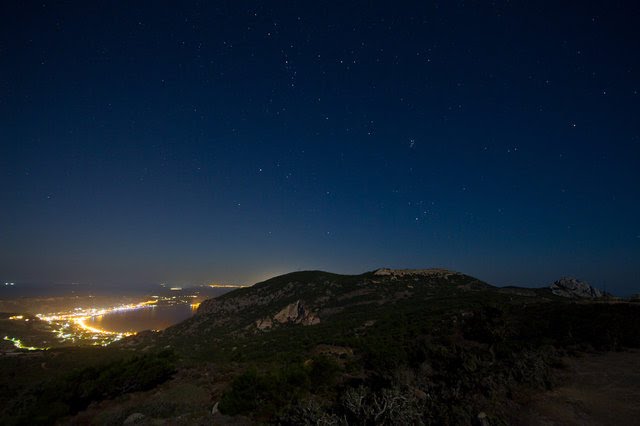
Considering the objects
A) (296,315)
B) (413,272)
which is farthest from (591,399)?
(413,272)

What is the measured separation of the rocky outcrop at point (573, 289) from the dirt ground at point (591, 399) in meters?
72.3

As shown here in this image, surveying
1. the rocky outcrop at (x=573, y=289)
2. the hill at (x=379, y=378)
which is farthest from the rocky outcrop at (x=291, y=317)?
the rocky outcrop at (x=573, y=289)

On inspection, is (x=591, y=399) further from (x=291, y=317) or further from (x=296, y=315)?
(x=291, y=317)

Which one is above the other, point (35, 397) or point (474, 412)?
point (474, 412)

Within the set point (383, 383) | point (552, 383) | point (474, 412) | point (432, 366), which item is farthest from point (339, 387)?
point (552, 383)

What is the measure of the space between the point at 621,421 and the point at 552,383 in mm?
2936

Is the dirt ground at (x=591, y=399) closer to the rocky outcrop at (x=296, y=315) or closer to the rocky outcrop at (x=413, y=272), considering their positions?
the rocky outcrop at (x=296, y=315)

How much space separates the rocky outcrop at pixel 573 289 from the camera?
2817 inches

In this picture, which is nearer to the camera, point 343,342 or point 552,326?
point 552,326

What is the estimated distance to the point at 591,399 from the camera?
458 inches

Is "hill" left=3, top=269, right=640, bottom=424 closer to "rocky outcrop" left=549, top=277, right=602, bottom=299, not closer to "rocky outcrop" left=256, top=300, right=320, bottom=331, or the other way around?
"rocky outcrop" left=256, top=300, right=320, bottom=331

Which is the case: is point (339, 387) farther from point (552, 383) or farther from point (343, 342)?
point (343, 342)

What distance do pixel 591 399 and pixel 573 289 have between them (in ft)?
272

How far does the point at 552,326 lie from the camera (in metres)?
27.3
